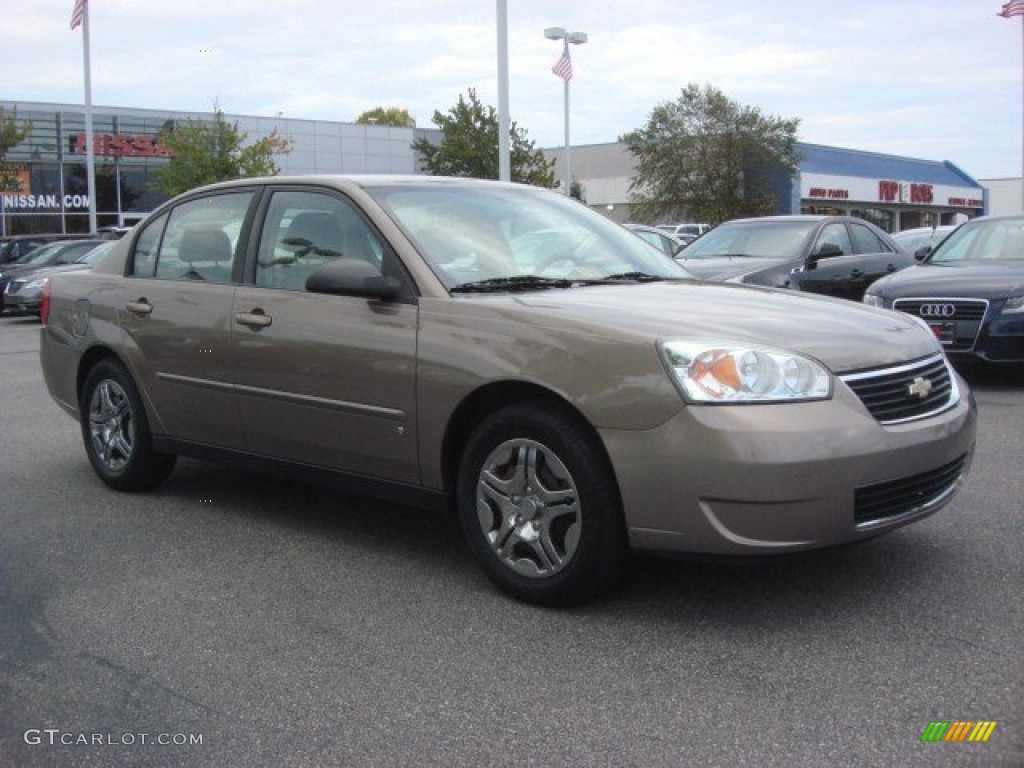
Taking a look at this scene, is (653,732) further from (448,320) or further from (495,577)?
(448,320)

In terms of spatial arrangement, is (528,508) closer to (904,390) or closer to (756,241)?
(904,390)

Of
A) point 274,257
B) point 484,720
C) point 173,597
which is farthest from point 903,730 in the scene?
point 274,257

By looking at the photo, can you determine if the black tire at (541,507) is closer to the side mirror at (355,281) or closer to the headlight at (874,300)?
the side mirror at (355,281)

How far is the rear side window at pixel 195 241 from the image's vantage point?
539 centimetres

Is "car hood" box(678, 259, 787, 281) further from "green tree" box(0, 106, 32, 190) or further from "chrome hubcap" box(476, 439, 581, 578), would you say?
"green tree" box(0, 106, 32, 190)

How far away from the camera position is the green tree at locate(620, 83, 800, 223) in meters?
44.1

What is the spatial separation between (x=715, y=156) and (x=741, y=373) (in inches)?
1655

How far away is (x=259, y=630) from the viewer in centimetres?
391

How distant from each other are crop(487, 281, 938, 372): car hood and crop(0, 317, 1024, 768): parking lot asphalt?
89 cm

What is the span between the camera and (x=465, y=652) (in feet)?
12.0

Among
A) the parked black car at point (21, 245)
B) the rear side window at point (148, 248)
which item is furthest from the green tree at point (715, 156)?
the rear side window at point (148, 248)

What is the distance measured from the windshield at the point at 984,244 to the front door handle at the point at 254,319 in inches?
282

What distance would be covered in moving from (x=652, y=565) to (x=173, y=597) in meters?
1.87

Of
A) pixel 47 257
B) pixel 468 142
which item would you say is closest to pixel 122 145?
pixel 468 142
